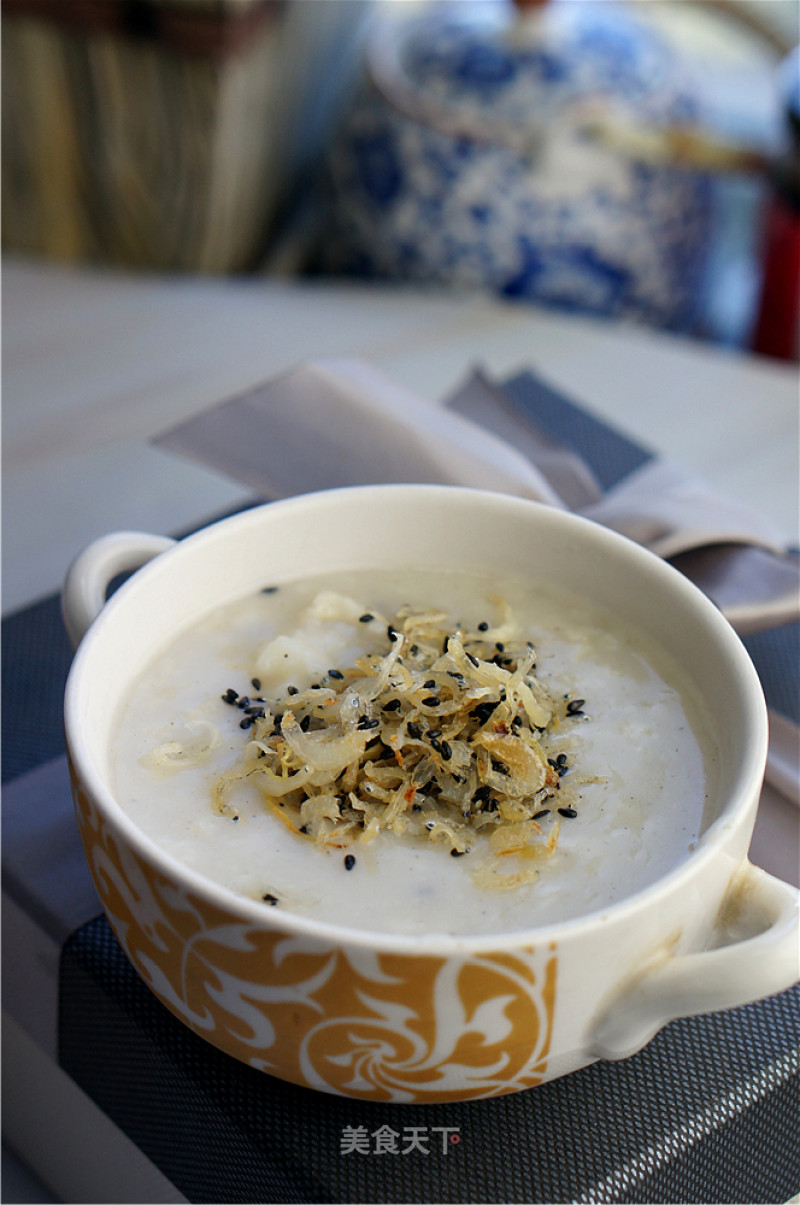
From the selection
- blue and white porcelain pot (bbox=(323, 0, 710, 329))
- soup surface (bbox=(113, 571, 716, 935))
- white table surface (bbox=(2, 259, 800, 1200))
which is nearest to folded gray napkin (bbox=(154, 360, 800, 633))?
soup surface (bbox=(113, 571, 716, 935))

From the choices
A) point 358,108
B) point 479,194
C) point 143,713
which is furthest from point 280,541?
point 358,108

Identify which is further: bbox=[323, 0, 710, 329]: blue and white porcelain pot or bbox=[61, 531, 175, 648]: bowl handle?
bbox=[323, 0, 710, 329]: blue and white porcelain pot

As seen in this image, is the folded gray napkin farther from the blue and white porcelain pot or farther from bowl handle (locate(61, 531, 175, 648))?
the blue and white porcelain pot

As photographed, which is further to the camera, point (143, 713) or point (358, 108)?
point (358, 108)

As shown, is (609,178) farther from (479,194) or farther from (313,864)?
(313,864)

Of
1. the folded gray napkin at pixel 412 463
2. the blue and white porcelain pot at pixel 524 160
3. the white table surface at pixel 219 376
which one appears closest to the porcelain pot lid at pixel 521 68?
the blue and white porcelain pot at pixel 524 160

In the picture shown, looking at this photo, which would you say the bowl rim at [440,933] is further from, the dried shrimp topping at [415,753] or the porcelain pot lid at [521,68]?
the porcelain pot lid at [521,68]
